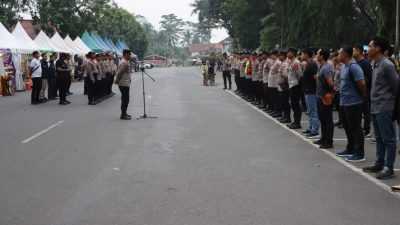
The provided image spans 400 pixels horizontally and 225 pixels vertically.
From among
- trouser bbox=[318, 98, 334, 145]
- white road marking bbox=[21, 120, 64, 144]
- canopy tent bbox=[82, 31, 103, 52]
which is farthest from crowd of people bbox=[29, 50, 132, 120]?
canopy tent bbox=[82, 31, 103, 52]

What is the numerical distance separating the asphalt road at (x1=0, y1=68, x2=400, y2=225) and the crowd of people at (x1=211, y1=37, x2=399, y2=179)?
544 mm

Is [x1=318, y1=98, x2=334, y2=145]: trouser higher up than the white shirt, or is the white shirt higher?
the white shirt

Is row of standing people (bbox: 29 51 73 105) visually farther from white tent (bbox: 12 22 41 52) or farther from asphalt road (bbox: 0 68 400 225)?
white tent (bbox: 12 22 41 52)

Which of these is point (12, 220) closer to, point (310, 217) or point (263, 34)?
point (310, 217)

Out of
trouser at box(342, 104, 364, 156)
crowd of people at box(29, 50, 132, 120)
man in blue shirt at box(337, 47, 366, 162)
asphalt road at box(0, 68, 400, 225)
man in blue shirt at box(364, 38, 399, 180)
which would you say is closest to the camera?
asphalt road at box(0, 68, 400, 225)

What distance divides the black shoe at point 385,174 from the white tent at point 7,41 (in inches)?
895

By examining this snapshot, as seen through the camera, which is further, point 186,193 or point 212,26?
point 212,26

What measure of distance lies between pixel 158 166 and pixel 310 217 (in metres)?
3.46

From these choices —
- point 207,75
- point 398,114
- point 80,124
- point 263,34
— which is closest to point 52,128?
point 80,124

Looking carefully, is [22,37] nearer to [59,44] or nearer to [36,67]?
[59,44]

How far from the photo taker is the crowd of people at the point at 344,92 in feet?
27.1

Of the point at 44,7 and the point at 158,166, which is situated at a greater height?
the point at 44,7

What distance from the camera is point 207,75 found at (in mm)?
35281

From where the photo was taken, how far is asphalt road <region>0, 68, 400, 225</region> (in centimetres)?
640
